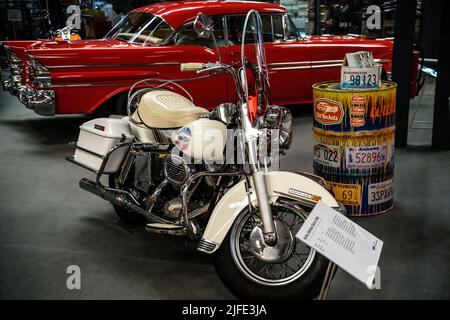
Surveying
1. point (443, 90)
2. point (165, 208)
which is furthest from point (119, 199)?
point (443, 90)

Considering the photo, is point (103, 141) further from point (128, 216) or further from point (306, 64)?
point (306, 64)

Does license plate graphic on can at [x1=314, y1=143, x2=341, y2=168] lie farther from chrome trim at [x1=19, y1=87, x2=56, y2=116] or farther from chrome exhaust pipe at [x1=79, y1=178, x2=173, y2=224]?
chrome trim at [x1=19, y1=87, x2=56, y2=116]

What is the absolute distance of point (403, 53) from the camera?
5.67 m

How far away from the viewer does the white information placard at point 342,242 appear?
201 centimetres

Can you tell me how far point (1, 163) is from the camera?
5.78 metres

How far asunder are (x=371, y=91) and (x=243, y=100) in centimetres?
146

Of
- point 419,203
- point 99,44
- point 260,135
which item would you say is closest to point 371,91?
point 419,203

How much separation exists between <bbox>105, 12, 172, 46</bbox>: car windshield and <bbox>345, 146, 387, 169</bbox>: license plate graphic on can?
3.20 meters

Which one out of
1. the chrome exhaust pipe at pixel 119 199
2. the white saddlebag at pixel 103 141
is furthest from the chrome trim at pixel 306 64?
the chrome exhaust pipe at pixel 119 199

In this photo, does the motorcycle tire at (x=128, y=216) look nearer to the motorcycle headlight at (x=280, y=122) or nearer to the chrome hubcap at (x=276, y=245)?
the chrome hubcap at (x=276, y=245)

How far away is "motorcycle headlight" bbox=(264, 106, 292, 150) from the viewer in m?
2.79

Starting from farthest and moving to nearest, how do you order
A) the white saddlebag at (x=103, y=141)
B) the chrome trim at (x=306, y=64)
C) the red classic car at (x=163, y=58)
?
1. the chrome trim at (x=306, y=64)
2. the red classic car at (x=163, y=58)
3. the white saddlebag at (x=103, y=141)

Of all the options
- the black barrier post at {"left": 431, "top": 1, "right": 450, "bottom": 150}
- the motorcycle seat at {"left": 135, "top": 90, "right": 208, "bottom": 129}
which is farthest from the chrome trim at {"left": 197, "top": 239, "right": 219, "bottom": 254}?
the black barrier post at {"left": 431, "top": 1, "right": 450, "bottom": 150}

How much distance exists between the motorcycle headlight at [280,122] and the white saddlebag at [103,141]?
1271 mm
